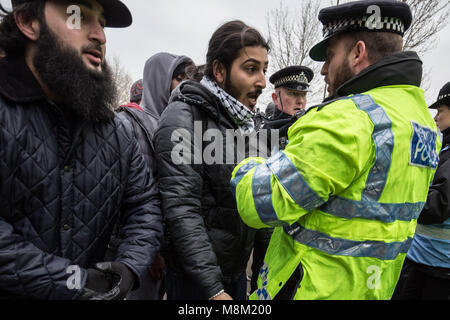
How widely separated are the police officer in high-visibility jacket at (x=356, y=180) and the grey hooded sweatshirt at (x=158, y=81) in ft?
5.01

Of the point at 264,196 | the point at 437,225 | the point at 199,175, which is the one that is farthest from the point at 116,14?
the point at 437,225

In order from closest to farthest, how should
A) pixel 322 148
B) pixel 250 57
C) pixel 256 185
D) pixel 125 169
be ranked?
1. pixel 322 148
2. pixel 256 185
3. pixel 125 169
4. pixel 250 57

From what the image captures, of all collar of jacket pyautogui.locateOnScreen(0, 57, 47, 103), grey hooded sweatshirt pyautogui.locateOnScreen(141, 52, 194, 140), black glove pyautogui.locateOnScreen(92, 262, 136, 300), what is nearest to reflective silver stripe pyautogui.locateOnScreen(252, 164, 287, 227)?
black glove pyautogui.locateOnScreen(92, 262, 136, 300)

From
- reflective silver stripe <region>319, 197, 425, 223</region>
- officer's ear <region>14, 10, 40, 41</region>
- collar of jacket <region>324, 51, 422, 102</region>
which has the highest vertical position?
officer's ear <region>14, 10, 40, 41</region>

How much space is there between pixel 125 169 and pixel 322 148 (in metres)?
0.99

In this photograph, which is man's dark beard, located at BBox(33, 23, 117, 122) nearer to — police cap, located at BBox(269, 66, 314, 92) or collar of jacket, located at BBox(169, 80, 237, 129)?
collar of jacket, located at BBox(169, 80, 237, 129)

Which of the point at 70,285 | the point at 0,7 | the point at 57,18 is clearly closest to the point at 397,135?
the point at 70,285

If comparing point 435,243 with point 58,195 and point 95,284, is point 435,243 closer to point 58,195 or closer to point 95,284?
point 95,284

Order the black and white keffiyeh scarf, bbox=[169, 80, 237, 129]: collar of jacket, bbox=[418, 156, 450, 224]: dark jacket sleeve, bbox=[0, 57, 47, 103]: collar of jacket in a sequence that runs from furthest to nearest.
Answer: bbox=[418, 156, 450, 224]: dark jacket sleeve < the black and white keffiyeh scarf < bbox=[169, 80, 237, 129]: collar of jacket < bbox=[0, 57, 47, 103]: collar of jacket

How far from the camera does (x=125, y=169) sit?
1.45m

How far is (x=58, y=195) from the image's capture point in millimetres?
1215

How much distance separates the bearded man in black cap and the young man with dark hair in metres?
0.18

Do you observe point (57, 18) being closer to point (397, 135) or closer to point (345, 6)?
point (345, 6)

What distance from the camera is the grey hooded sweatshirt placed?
2.55m
